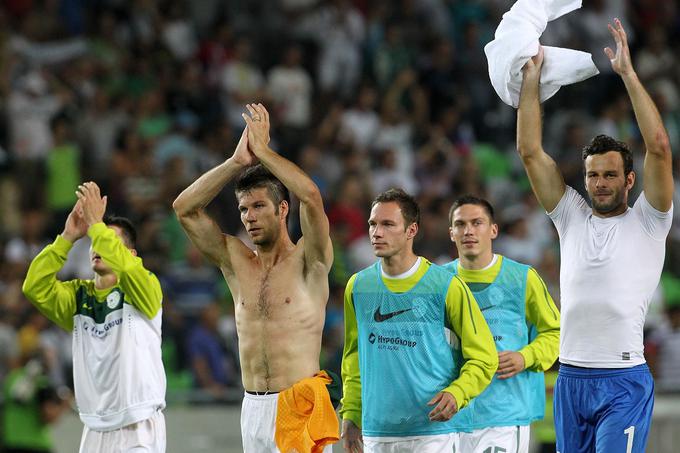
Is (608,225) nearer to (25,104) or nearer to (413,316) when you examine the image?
(413,316)

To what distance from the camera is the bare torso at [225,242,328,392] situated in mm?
7652

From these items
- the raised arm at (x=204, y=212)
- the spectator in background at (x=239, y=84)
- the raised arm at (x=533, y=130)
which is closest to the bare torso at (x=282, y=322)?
the raised arm at (x=204, y=212)

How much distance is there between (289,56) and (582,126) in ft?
13.1

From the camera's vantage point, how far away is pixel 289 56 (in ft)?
54.4

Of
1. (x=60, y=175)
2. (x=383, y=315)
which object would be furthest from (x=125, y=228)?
(x=60, y=175)

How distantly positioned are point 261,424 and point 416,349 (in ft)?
3.29

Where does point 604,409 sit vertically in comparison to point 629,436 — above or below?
above

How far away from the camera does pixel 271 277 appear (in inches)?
307

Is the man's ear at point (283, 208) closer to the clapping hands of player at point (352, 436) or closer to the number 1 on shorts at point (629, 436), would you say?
the clapping hands of player at point (352, 436)

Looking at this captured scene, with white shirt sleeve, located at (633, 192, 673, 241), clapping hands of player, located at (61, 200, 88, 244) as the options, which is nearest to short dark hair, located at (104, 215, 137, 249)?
clapping hands of player, located at (61, 200, 88, 244)

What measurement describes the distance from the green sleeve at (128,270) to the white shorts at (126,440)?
28.1 inches

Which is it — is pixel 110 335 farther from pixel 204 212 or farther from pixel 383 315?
pixel 383 315

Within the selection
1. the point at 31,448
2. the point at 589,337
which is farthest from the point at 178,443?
the point at 589,337

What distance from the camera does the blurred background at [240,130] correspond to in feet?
41.4
